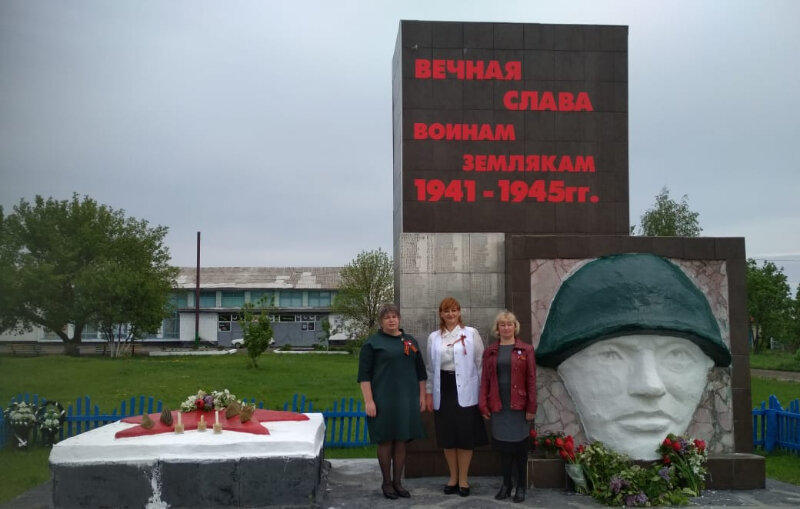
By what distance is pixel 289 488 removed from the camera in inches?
233

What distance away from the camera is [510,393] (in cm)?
645

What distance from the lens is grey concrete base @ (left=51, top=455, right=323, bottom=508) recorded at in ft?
19.0

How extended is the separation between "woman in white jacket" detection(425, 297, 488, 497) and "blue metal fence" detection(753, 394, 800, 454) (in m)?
5.58

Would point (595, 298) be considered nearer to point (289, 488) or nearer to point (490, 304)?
point (490, 304)

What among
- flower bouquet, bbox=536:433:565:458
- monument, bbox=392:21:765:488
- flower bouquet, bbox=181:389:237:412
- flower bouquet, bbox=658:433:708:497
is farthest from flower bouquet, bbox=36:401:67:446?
flower bouquet, bbox=658:433:708:497

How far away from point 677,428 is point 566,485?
121 cm

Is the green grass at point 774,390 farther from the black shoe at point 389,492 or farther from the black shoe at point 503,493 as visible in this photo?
the black shoe at point 389,492

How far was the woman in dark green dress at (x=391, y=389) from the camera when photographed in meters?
6.51

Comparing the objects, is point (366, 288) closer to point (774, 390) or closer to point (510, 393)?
point (774, 390)

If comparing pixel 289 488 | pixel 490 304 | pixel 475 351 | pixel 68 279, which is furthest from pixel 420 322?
pixel 68 279

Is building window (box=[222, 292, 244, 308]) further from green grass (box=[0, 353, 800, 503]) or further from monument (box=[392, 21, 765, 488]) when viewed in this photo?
monument (box=[392, 21, 765, 488])

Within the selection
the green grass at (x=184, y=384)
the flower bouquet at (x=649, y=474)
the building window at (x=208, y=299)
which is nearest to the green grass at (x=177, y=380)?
the green grass at (x=184, y=384)

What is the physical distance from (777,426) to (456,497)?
19.6 ft

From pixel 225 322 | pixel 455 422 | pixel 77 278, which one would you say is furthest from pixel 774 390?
pixel 225 322
